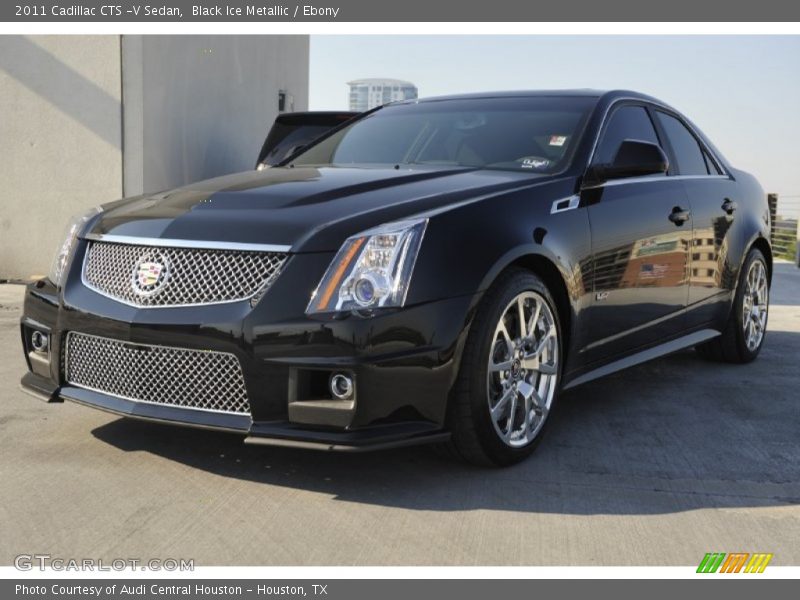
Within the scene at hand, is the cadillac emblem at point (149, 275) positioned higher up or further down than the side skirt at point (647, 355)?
higher up

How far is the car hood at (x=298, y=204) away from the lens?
356 cm

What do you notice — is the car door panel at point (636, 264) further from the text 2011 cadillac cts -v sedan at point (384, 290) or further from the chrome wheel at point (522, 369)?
the chrome wheel at point (522, 369)

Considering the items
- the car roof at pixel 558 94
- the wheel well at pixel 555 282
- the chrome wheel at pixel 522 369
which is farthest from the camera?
the car roof at pixel 558 94

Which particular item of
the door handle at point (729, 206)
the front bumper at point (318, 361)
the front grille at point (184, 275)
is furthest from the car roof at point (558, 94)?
the front grille at point (184, 275)

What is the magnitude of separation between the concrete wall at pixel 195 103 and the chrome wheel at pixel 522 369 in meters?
6.65

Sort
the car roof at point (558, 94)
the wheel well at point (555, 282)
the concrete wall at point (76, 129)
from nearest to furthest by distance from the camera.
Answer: the wheel well at point (555, 282)
the car roof at point (558, 94)
the concrete wall at point (76, 129)

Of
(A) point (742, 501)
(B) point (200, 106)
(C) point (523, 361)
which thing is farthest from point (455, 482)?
(B) point (200, 106)

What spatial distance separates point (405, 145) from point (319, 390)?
191 centimetres

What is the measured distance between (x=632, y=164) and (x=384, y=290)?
175cm

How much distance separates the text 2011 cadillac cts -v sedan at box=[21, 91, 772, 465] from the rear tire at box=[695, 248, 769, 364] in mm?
1328

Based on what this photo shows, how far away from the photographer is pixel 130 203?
4.23 m

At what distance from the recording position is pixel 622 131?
506 centimetres
